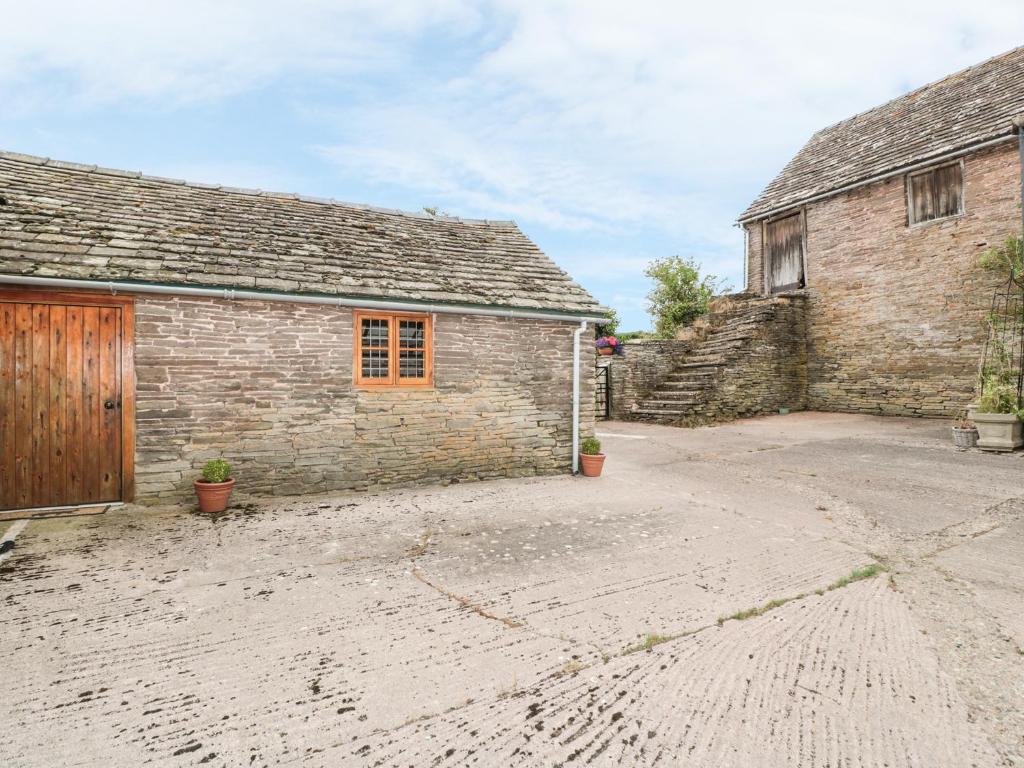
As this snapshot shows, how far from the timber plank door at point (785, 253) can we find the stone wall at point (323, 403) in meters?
12.8

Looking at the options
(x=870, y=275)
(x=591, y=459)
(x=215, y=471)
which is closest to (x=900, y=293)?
(x=870, y=275)

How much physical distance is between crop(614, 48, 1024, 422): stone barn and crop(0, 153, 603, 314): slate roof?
870 centimetres

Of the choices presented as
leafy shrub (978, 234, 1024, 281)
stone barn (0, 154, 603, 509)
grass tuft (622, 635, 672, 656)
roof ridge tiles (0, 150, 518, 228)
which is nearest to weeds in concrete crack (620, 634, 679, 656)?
grass tuft (622, 635, 672, 656)

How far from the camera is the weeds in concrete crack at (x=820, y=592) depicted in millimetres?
3412

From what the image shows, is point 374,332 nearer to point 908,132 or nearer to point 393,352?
point 393,352

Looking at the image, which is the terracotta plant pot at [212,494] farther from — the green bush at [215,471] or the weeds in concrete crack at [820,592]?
the weeds in concrete crack at [820,592]

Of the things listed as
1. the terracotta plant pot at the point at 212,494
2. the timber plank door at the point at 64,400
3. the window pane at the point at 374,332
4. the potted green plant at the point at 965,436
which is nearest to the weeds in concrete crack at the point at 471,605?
the terracotta plant pot at the point at 212,494

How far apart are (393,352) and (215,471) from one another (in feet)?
9.09

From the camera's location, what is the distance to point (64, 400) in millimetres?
5953

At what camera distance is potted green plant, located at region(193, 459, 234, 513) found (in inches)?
235

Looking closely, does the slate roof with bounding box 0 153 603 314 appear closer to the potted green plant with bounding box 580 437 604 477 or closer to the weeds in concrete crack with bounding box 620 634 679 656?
the potted green plant with bounding box 580 437 604 477

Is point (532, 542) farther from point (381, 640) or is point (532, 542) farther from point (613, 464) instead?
point (613, 464)

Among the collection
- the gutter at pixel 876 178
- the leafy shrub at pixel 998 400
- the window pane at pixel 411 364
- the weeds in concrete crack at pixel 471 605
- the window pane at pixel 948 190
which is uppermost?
the gutter at pixel 876 178

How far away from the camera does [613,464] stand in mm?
9531
